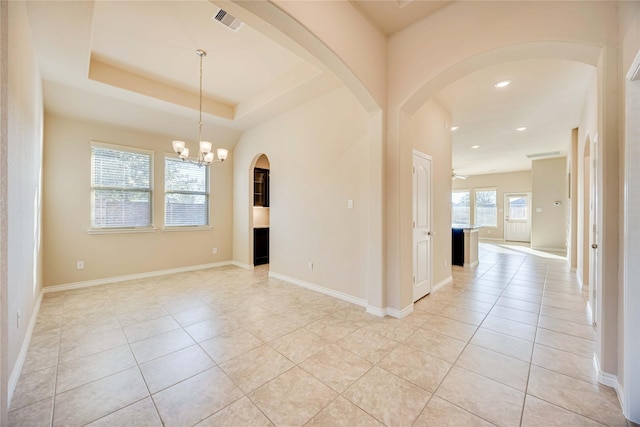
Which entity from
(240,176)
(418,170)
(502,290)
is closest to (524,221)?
(502,290)

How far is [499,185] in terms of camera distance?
10594mm

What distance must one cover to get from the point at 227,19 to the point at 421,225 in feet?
11.4

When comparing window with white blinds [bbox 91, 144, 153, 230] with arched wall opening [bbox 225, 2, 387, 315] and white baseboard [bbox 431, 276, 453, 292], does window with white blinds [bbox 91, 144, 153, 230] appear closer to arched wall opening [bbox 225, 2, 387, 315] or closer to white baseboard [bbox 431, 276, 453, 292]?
arched wall opening [bbox 225, 2, 387, 315]

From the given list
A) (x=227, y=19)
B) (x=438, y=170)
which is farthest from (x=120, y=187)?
(x=438, y=170)

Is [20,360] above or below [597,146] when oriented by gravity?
below

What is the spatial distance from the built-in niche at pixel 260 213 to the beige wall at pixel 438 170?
11.8ft

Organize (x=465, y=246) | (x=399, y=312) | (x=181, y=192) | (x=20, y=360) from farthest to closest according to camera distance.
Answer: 1. (x=465, y=246)
2. (x=181, y=192)
3. (x=399, y=312)
4. (x=20, y=360)

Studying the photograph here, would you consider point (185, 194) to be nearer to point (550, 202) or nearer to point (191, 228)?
point (191, 228)

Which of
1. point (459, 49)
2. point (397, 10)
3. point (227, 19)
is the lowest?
point (459, 49)

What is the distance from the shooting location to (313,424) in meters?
1.49

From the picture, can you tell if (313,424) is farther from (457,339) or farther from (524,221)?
(524,221)

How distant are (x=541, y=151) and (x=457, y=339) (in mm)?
7630

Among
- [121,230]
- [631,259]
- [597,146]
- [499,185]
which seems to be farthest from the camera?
[499,185]

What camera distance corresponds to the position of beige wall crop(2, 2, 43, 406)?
174 cm
